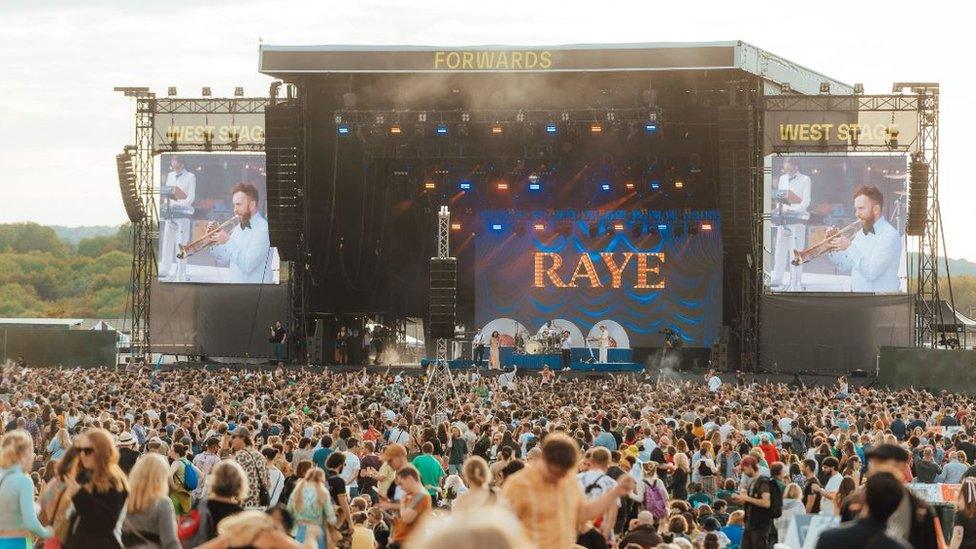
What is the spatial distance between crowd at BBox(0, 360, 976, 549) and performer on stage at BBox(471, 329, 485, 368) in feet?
30.4

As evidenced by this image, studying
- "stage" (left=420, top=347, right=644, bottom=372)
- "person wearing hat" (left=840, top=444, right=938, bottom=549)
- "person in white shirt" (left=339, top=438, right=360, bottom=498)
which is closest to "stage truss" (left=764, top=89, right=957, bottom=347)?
"stage" (left=420, top=347, right=644, bottom=372)

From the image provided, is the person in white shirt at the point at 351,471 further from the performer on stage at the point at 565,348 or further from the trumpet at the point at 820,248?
the performer on stage at the point at 565,348

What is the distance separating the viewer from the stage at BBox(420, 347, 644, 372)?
38906 millimetres

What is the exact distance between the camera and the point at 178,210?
39.2 m

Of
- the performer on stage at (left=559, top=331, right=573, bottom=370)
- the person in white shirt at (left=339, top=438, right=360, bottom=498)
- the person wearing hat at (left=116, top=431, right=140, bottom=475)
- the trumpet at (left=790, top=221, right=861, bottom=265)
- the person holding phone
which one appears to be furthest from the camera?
the performer on stage at (left=559, top=331, right=573, bottom=370)

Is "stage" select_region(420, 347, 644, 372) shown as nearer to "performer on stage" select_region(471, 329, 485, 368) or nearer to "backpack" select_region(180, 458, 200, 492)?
"performer on stage" select_region(471, 329, 485, 368)

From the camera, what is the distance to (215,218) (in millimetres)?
39125

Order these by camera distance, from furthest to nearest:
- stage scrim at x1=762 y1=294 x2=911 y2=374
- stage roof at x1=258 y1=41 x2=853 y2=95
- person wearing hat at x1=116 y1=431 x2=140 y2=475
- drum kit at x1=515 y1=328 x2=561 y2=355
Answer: drum kit at x1=515 y1=328 x2=561 y2=355 < stage scrim at x1=762 y1=294 x2=911 y2=374 < stage roof at x1=258 y1=41 x2=853 y2=95 < person wearing hat at x1=116 y1=431 x2=140 y2=475

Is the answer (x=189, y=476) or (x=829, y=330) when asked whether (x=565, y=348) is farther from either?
(x=189, y=476)

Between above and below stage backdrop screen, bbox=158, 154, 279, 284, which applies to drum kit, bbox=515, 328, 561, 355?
below

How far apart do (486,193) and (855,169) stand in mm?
9876

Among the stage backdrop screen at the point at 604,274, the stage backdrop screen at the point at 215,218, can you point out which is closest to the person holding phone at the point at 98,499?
the stage backdrop screen at the point at 215,218

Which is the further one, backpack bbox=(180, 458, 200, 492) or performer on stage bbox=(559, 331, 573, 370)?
performer on stage bbox=(559, 331, 573, 370)

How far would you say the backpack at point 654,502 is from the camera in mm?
12561
